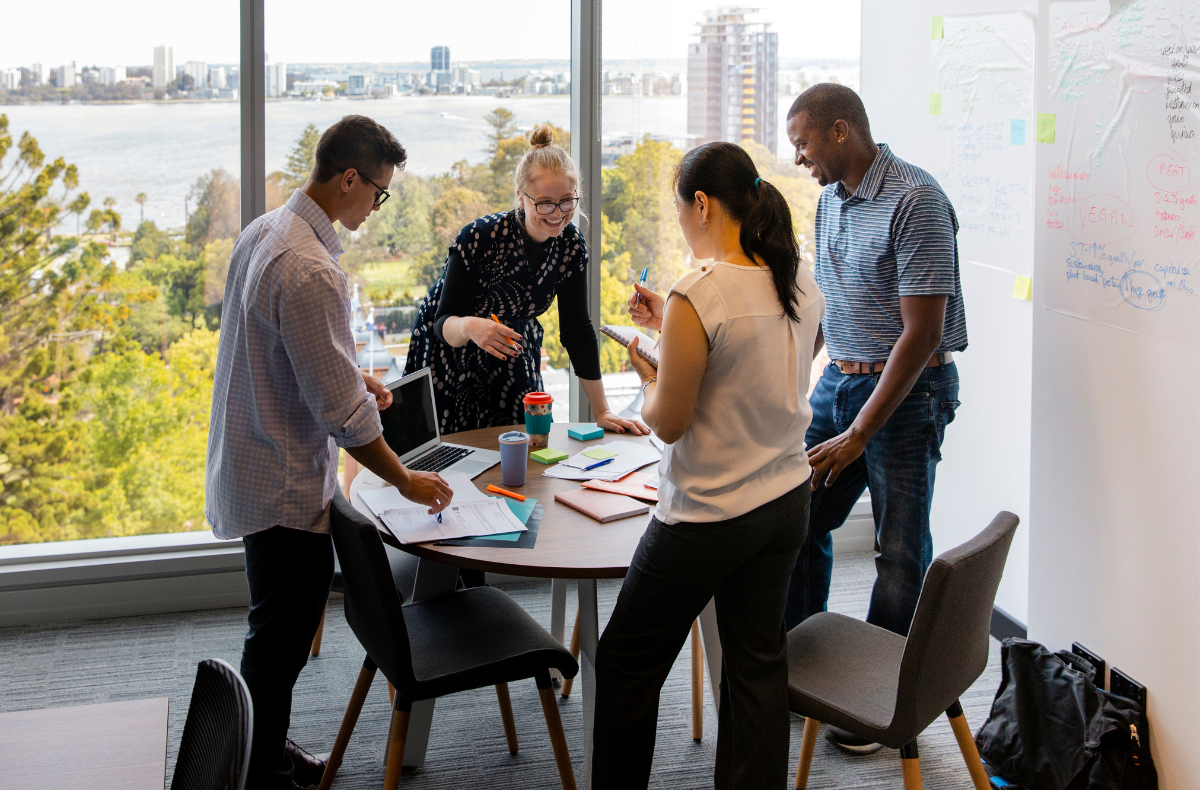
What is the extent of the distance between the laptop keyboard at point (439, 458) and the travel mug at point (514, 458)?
0.69 feet

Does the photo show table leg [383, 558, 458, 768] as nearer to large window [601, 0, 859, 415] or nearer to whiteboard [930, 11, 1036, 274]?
large window [601, 0, 859, 415]

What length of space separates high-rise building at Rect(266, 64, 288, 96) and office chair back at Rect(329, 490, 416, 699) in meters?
1.88

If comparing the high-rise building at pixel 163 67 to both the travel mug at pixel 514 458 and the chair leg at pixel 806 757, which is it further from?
the chair leg at pixel 806 757

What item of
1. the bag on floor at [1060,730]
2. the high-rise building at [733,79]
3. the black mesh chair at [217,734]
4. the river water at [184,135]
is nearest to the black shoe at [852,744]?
the bag on floor at [1060,730]

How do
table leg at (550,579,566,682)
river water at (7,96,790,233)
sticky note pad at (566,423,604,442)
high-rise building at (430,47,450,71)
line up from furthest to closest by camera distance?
high-rise building at (430,47,450,71) → river water at (7,96,790,233) → table leg at (550,579,566,682) → sticky note pad at (566,423,604,442)

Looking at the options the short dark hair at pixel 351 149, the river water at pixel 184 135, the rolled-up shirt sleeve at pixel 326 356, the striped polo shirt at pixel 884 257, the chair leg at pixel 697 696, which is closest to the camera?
the rolled-up shirt sleeve at pixel 326 356

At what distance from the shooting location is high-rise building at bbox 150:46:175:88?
10.6ft

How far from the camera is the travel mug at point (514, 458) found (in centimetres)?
234

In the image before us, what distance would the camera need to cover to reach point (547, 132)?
8.74 ft

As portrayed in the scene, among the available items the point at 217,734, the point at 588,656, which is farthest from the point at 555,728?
the point at 217,734

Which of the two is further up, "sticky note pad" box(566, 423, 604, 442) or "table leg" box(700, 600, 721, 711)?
"sticky note pad" box(566, 423, 604, 442)

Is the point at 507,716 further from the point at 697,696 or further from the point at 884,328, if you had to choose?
the point at 884,328

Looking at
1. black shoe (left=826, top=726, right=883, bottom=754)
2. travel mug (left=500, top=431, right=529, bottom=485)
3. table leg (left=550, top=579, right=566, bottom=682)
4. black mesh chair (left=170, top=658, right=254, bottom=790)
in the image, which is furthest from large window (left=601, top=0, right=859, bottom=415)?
black mesh chair (left=170, top=658, right=254, bottom=790)

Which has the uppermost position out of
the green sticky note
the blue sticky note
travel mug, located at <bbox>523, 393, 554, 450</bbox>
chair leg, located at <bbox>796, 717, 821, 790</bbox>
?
the blue sticky note
